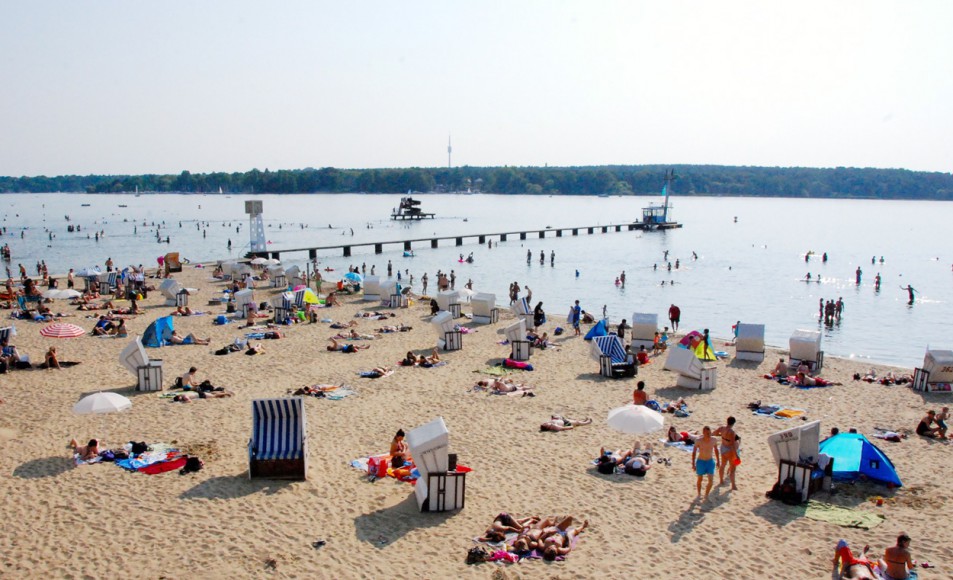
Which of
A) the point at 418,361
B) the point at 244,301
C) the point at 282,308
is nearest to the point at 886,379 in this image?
the point at 418,361

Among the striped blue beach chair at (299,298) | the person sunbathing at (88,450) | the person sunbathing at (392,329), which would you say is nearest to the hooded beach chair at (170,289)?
the striped blue beach chair at (299,298)

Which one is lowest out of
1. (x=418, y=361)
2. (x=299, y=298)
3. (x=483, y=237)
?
(x=483, y=237)

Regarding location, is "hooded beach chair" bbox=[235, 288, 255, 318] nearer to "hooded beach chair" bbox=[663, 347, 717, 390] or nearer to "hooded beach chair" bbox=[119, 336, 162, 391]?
"hooded beach chair" bbox=[119, 336, 162, 391]

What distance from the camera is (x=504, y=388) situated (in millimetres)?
15039

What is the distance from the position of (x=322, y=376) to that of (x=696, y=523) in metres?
9.63

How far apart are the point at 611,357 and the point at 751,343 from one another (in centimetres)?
463

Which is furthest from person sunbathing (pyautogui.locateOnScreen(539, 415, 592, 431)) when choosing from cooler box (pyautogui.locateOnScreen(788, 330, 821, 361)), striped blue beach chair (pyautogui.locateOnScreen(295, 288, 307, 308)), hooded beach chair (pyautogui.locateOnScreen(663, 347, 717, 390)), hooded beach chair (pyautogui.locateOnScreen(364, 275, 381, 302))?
hooded beach chair (pyautogui.locateOnScreen(364, 275, 381, 302))

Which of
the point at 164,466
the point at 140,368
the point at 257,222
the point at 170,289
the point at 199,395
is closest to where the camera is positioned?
the point at 164,466

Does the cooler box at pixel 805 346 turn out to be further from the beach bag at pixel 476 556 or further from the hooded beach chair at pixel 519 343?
the beach bag at pixel 476 556

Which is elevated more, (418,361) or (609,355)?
(609,355)

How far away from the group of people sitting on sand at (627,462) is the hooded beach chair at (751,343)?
9159mm

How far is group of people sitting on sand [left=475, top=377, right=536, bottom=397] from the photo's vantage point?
14914 millimetres

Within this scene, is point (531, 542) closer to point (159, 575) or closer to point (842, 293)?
point (159, 575)

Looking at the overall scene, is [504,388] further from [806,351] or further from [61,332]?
[61,332]
